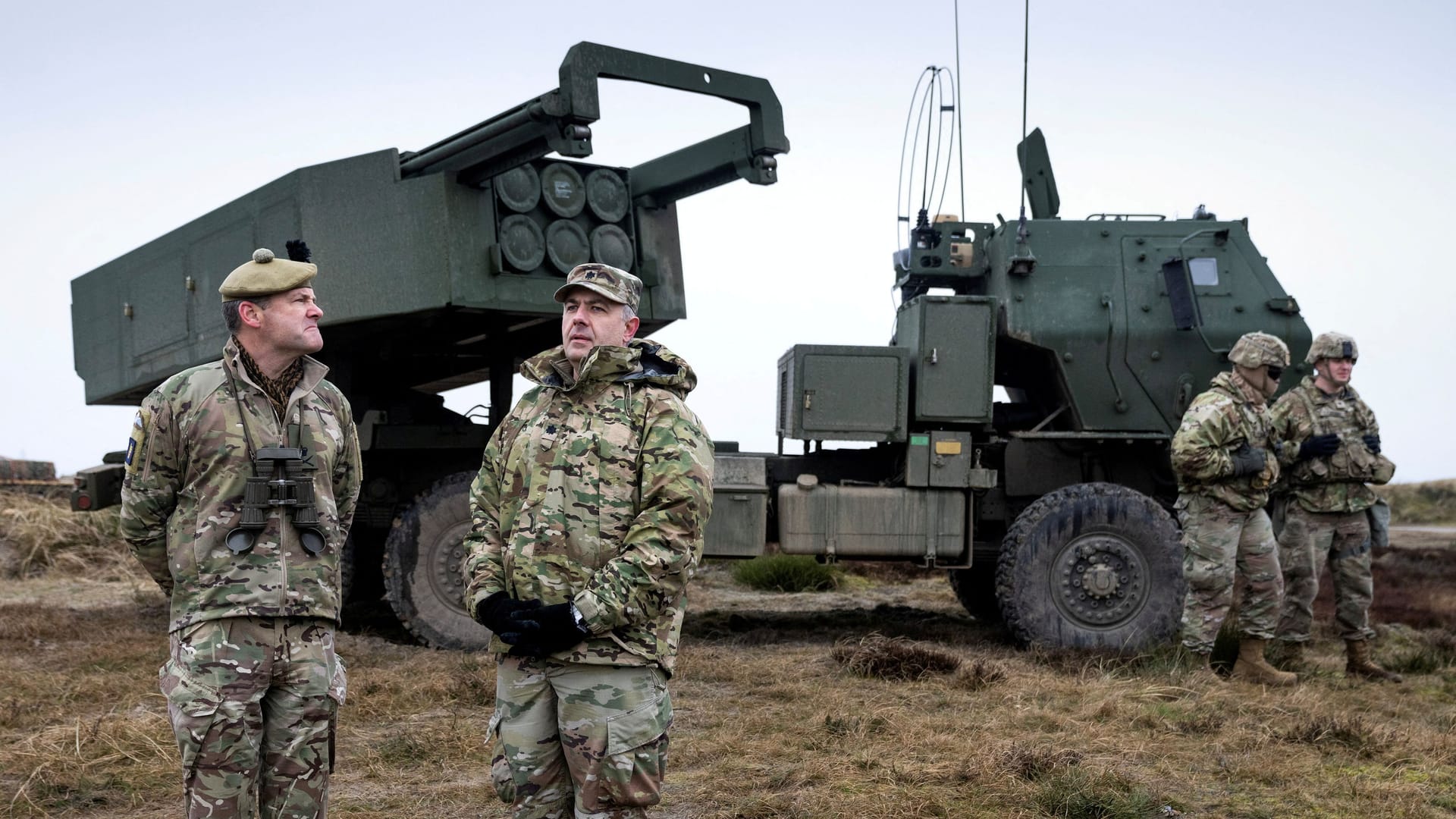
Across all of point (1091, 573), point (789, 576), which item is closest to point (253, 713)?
point (1091, 573)

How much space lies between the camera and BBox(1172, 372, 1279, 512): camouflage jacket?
22.8 feet

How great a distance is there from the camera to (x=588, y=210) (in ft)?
27.0

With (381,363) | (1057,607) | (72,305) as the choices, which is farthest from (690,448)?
(72,305)

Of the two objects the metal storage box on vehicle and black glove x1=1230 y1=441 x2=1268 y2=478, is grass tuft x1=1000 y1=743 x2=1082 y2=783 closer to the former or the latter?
black glove x1=1230 y1=441 x2=1268 y2=478

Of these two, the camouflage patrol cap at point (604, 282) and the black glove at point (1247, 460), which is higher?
the camouflage patrol cap at point (604, 282)

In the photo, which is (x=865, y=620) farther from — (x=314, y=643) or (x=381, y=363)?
(x=314, y=643)

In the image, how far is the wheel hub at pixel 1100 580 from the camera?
828 centimetres

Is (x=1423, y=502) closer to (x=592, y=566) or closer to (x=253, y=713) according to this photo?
(x=592, y=566)

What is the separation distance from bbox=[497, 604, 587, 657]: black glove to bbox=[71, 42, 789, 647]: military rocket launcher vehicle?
175 inches

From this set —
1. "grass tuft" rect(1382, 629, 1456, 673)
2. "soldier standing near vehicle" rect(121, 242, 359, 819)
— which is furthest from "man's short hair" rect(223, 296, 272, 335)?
"grass tuft" rect(1382, 629, 1456, 673)

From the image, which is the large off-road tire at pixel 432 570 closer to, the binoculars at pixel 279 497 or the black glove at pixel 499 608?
the binoculars at pixel 279 497

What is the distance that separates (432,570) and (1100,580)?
423 cm

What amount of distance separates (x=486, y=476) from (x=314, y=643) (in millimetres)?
617

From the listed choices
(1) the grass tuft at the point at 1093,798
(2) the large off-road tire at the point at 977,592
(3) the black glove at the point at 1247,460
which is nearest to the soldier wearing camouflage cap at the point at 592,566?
(1) the grass tuft at the point at 1093,798
